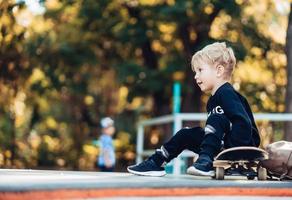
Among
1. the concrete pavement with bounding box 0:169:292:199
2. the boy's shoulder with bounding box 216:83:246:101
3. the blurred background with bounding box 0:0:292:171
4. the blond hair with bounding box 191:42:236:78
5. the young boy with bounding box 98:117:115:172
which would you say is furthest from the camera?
the blurred background with bounding box 0:0:292:171

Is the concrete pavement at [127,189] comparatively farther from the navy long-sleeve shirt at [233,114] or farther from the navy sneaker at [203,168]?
the navy long-sleeve shirt at [233,114]

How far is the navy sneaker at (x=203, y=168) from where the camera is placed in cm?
337

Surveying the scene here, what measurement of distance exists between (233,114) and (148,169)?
620 millimetres

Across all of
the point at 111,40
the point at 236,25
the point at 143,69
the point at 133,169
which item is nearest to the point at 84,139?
the point at 111,40

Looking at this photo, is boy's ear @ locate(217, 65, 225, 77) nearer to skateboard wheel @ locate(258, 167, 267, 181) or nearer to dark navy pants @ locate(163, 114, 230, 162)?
dark navy pants @ locate(163, 114, 230, 162)

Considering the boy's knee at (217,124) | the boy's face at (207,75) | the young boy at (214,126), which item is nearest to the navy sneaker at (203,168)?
the young boy at (214,126)

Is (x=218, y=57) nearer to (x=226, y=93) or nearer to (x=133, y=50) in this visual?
(x=226, y=93)

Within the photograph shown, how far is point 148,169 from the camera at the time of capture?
3.74 meters

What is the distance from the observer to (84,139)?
17.1 metres

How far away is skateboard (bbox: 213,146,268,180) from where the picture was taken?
3404 mm

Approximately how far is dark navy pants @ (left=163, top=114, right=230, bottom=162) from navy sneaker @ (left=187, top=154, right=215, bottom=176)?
71mm

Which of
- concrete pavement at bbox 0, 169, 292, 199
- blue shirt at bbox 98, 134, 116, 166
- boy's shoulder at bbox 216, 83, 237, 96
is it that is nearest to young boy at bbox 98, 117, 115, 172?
blue shirt at bbox 98, 134, 116, 166

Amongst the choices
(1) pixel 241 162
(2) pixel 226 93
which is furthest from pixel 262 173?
(2) pixel 226 93

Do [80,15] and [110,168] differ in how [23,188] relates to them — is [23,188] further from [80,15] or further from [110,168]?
[80,15]
